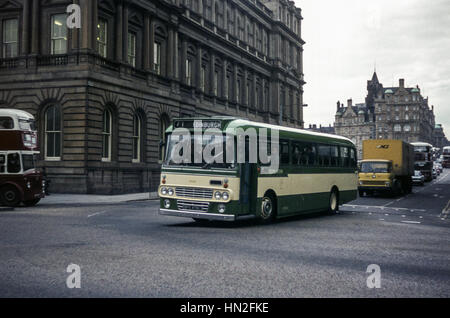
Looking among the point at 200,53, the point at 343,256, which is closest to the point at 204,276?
the point at 343,256

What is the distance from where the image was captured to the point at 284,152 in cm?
1555

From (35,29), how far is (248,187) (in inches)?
821

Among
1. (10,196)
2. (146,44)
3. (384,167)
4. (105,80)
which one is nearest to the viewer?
(10,196)

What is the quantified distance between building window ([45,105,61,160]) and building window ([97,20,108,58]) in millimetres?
4436

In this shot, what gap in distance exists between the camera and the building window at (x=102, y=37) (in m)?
30.2

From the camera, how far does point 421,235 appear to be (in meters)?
12.9

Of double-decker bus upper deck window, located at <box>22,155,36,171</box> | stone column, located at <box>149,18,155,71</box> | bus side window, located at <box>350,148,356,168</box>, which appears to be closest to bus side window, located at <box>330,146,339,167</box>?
bus side window, located at <box>350,148,356,168</box>

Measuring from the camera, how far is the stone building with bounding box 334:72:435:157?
15350 cm

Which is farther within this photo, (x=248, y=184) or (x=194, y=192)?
(x=248, y=184)

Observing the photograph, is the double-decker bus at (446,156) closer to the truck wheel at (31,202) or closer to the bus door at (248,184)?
the truck wheel at (31,202)

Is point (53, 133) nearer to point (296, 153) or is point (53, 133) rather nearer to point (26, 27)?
point (26, 27)

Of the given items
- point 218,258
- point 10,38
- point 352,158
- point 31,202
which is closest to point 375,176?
point 352,158

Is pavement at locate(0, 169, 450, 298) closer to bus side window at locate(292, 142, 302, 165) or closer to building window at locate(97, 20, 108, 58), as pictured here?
bus side window at locate(292, 142, 302, 165)
